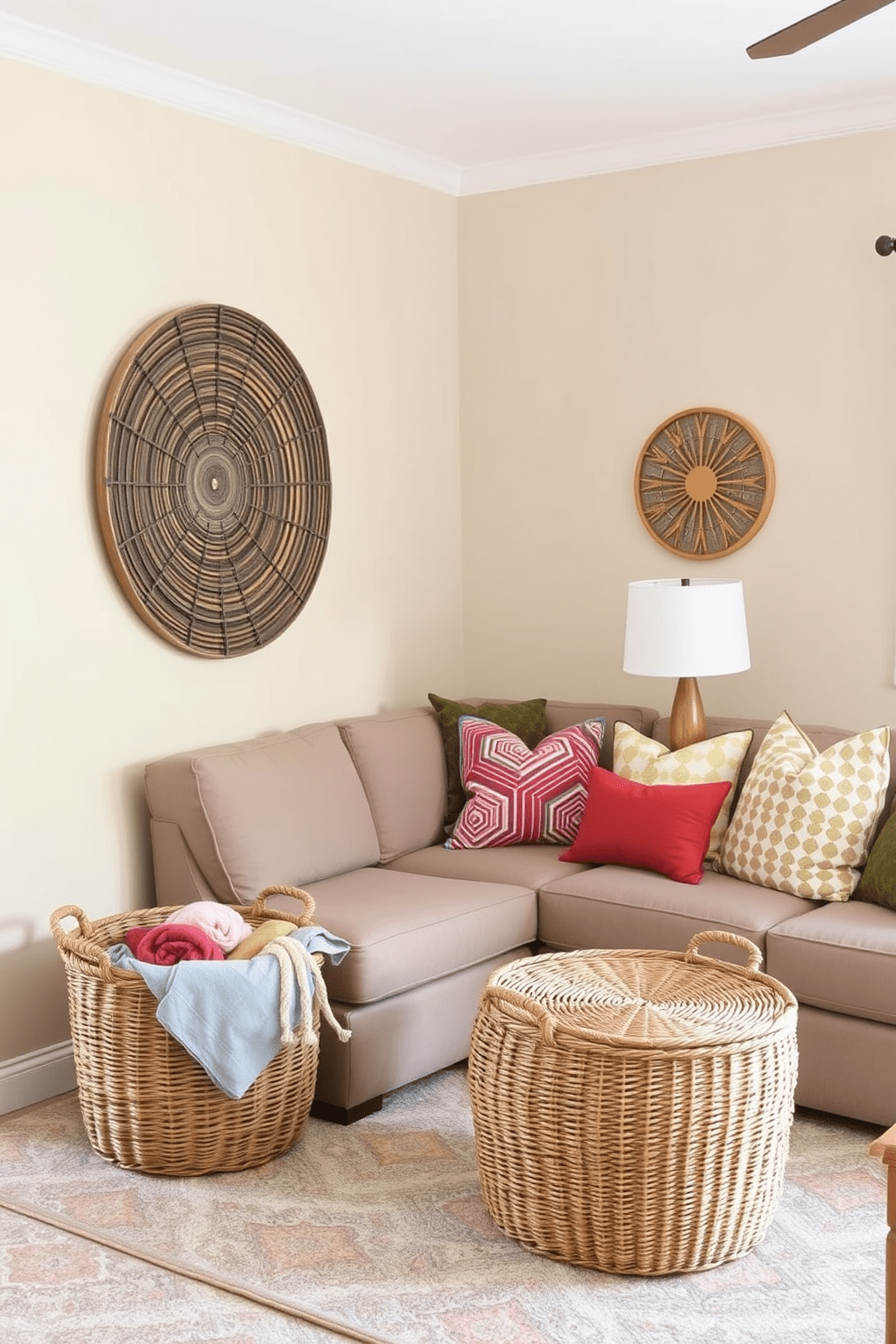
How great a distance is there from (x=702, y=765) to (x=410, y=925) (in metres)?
0.99

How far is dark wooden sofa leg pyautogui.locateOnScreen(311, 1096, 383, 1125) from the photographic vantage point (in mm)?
3250

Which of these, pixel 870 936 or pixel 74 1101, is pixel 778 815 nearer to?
pixel 870 936

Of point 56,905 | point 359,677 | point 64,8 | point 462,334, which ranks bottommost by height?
point 56,905

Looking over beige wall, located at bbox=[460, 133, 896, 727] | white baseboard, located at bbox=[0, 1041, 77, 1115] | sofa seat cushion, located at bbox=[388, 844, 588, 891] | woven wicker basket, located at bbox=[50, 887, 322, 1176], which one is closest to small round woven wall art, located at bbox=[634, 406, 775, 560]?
beige wall, located at bbox=[460, 133, 896, 727]

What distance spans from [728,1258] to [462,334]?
3.24 m

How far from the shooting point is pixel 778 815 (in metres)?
3.54

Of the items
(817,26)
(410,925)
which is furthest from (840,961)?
(817,26)

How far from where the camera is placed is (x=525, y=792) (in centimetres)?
402

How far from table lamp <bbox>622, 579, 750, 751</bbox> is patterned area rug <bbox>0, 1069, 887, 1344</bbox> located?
47.6 inches

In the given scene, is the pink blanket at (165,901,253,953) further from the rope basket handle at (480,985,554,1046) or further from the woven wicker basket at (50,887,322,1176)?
the rope basket handle at (480,985,554,1046)

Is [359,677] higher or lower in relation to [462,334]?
lower

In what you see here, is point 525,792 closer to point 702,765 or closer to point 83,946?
point 702,765

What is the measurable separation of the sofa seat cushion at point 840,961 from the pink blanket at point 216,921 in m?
1.23

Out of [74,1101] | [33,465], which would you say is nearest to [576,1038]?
[74,1101]
